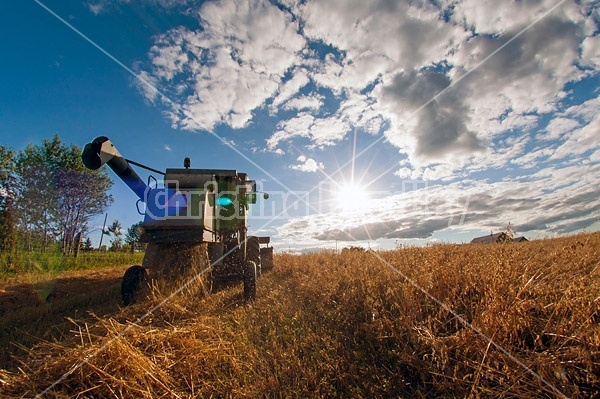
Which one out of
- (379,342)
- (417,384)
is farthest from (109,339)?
(417,384)

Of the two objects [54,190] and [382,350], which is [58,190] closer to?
[54,190]

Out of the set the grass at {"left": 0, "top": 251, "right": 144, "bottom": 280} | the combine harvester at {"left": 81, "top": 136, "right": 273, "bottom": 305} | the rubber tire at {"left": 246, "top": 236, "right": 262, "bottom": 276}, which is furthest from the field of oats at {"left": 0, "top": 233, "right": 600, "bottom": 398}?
the grass at {"left": 0, "top": 251, "right": 144, "bottom": 280}

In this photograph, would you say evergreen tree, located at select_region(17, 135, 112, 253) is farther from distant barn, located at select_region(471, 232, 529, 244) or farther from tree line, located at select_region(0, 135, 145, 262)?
distant barn, located at select_region(471, 232, 529, 244)

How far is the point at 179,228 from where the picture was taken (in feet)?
19.3

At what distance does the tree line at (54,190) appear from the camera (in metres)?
21.2

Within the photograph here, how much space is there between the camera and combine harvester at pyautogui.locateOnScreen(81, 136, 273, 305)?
5832 mm

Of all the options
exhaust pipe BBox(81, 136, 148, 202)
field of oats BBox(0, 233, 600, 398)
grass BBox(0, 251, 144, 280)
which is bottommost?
field of oats BBox(0, 233, 600, 398)

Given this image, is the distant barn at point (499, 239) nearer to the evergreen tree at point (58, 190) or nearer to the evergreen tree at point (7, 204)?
the evergreen tree at point (7, 204)

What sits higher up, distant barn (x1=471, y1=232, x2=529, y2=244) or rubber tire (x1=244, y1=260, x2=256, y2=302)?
distant barn (x1=471, y1=232, x2=529, y2=244)

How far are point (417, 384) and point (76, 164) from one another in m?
33.9

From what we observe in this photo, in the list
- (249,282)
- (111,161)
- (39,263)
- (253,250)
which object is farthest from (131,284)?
(39,263)

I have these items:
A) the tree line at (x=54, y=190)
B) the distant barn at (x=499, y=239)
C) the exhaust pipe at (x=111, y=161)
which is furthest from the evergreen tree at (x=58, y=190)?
the distant barn at (x=499, y=239)

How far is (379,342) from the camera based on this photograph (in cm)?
325

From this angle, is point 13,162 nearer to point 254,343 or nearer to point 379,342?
point 254,343
